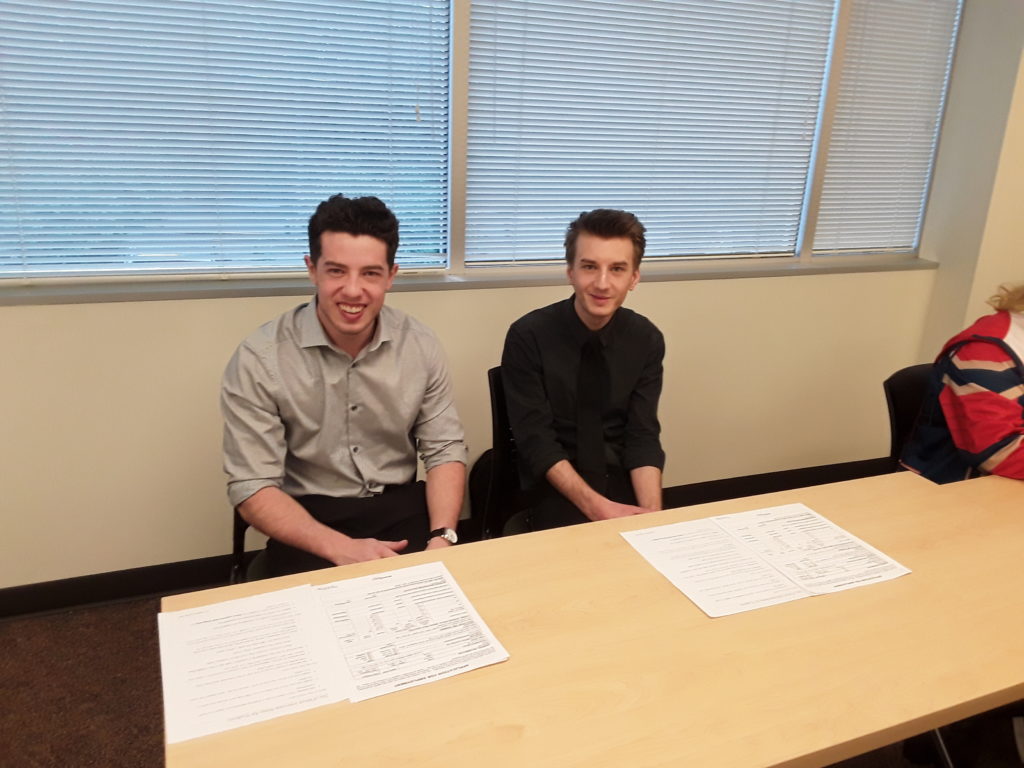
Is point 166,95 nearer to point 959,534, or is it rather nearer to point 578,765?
point 578,765

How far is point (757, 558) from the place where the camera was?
55.7 inches

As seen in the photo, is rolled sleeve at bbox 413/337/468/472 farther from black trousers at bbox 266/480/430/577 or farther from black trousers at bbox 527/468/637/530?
black trousers at bbox 527/468/637/530

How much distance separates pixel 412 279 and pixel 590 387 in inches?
31.1

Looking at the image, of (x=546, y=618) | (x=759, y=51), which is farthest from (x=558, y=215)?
(x=546, y=618)

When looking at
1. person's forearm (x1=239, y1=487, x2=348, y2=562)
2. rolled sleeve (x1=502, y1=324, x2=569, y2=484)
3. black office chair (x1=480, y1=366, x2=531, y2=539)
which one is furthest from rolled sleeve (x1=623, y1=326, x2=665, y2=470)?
person's forearm (x1=239, y1=487, x2=348, y2=562)

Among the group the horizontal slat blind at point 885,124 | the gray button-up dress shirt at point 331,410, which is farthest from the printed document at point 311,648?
the horizontal slat blind at point 885,124

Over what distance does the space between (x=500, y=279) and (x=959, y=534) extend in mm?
1616

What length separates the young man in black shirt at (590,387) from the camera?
6.56 ft

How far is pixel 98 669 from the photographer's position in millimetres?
2152

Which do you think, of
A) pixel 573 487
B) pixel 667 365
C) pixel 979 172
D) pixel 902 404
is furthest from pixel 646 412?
pixel 979 172

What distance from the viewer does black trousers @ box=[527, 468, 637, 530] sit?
2053mm

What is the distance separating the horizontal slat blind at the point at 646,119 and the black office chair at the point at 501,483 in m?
0.76

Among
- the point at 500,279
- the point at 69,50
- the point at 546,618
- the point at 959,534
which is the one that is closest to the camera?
the point at 546,618

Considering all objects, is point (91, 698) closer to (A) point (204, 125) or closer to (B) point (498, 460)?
(B) point (498, 460)
